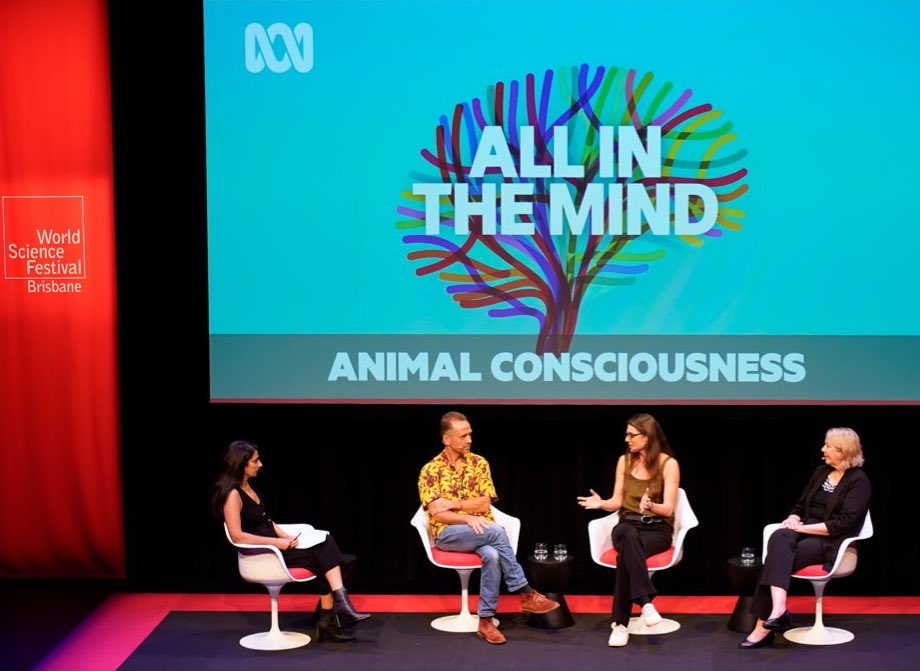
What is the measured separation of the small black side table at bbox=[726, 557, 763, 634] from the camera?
20.4 ft

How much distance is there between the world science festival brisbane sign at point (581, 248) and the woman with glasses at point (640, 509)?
510mm

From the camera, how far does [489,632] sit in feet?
20.0

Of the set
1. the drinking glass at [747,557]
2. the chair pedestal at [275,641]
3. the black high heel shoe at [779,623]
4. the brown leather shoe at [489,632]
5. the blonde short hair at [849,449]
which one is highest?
the blonde short hair at [849,449]

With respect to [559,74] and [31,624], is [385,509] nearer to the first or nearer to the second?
[31,624]

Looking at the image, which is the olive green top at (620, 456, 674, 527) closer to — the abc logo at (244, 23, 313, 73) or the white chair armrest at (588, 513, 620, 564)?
the white chair armrest at (588, 513, 620, 564)

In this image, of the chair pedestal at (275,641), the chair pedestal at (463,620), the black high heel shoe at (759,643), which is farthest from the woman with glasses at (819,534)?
the chair pedestal at (275,641)

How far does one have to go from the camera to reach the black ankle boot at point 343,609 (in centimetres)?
608

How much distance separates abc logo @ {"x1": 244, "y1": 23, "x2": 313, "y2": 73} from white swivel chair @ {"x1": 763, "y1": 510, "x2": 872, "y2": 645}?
3.50 meters

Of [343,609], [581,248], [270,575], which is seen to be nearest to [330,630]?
[343,609]

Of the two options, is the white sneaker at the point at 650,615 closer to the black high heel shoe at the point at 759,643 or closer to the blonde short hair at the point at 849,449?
the black high heel shoe at the point at 759,643

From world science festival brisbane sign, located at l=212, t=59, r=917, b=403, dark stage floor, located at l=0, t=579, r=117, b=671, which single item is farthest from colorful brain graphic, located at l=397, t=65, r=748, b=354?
dark stage floor, located at l=0, t=579, r=117, b=671

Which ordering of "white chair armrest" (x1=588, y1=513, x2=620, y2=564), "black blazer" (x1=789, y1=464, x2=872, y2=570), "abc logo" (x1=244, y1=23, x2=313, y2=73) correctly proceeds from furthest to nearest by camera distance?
"abc logo" (x1=244, y1=23, x2=313, y2=73) < "white chair armrest" (x1=588, y1=513, x2=620, y2=564) < "black blazer" (x1=789, y1=464, x2=872, y2=570)

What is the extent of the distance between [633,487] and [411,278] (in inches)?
64.4

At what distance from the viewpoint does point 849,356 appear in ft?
21.9
